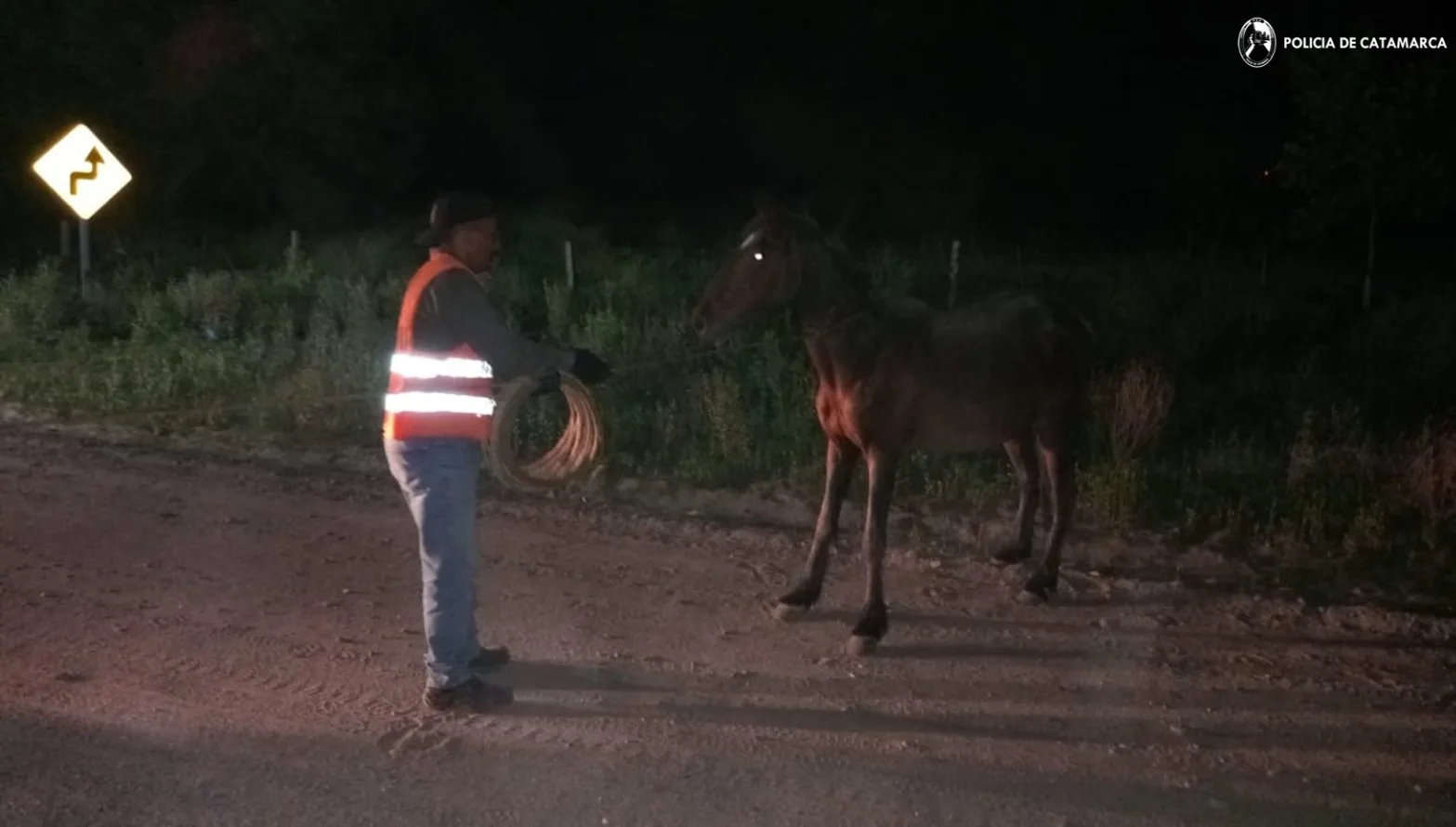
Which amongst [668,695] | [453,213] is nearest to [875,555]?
[668,695]

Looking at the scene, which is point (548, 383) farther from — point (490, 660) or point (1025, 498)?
point (1025, 498)

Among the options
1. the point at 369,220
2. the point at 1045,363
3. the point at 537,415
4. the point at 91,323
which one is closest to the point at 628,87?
the point at 369,220

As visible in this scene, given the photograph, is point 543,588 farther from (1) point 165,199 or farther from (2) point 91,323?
(1) point 165,199

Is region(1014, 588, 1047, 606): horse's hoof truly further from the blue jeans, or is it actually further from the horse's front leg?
the blue jeans

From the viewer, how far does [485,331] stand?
5.82 meters

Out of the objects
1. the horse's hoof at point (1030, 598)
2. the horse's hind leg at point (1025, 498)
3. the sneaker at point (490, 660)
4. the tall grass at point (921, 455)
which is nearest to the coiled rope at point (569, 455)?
the sneaker at point (490, 660)

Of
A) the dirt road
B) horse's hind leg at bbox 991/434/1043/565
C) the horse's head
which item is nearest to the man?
the dirt road

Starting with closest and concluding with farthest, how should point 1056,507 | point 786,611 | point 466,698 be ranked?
point 466,698 → point 786,611 → point 1056,507

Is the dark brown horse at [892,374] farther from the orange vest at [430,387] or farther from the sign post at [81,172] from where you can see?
the sign post at [81,172]

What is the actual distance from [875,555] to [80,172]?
586 inches

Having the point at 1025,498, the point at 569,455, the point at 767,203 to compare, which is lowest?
the point at 1025,498

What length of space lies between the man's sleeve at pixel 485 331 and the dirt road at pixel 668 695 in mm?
1436

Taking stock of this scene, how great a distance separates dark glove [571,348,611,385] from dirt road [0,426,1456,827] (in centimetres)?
136

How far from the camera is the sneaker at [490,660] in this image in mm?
6461
